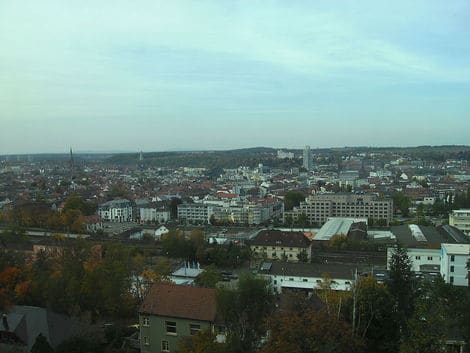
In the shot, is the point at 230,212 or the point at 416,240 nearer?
the point at 416,240

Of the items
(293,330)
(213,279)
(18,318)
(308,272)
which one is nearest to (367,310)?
(293,330)

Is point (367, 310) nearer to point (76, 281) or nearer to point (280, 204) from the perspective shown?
point (76, 281)

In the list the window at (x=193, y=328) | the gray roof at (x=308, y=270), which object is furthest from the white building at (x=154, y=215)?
the window at (x=193, y=328)

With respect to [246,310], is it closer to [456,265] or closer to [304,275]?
[304,275]

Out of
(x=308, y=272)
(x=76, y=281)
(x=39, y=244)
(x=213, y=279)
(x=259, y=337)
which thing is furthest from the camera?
(x=39, y=244)

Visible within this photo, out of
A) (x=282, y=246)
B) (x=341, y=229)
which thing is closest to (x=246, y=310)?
(x=282, y=246)

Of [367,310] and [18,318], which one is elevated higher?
[367,310]
